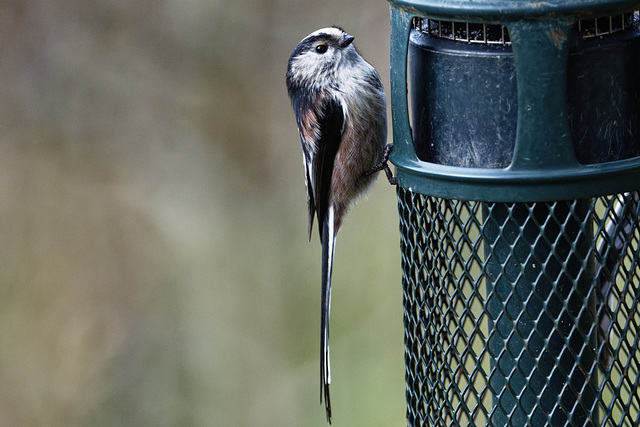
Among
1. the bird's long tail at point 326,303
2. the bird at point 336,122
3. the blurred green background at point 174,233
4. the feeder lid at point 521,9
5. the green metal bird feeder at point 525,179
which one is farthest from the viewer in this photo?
the blurred green background at point 174,233

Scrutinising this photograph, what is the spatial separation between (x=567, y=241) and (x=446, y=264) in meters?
0.43

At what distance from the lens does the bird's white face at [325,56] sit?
4.75 m

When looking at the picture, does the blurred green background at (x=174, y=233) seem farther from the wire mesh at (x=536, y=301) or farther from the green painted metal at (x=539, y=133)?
the green painted metal at (x=539, y=133)

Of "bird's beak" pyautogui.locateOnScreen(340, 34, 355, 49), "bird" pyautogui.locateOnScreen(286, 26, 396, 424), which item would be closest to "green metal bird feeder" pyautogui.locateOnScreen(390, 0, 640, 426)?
"bird" pyautogui.locateOnScreen(286, 26, 396, 424)

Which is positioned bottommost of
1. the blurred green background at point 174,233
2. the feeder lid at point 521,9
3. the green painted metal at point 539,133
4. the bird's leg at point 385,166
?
the blurred green background at point 174,233

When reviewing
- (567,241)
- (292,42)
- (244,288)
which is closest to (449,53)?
(567,241)

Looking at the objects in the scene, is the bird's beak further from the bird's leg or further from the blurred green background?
the blurred green background

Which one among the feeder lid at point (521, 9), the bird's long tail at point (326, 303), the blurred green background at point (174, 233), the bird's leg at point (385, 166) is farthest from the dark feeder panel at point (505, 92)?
the blurred green background at point (174, 233)

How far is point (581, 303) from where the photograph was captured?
10.8 feet

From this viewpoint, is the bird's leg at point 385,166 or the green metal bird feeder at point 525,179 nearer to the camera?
the green metal bird feeder at point 525,179

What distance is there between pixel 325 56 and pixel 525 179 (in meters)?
1.86

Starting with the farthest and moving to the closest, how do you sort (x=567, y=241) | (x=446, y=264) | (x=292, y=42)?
(x=292, y=42)
(x=446, y=264)
(x=567, y=241)

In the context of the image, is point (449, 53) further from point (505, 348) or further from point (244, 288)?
point (244, 288)

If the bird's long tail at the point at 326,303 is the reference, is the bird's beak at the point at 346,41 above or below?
above
